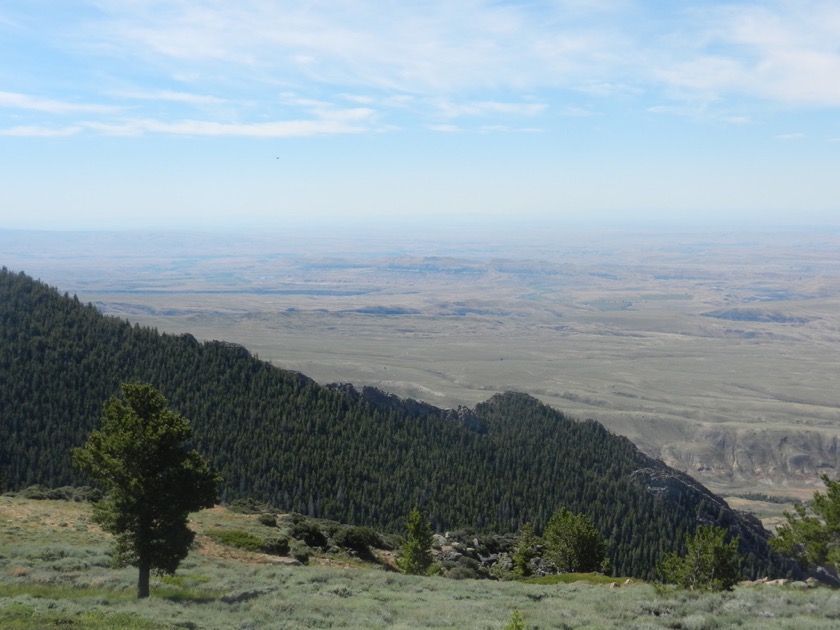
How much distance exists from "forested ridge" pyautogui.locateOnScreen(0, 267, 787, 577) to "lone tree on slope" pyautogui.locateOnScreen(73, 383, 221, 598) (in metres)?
58.6

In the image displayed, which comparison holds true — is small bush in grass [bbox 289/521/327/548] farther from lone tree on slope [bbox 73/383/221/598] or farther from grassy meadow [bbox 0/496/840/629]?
lone tree on slope [bbox 73/383/221/598]

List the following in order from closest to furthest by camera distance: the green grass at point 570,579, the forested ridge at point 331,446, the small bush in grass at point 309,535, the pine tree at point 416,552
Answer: the green grass at point 570,579 → the pine tree at point 416,552 → the small bush in grass at point 309,535 → the forested ridge at point 331,446

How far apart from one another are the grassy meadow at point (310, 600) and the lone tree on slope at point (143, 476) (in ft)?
6.57

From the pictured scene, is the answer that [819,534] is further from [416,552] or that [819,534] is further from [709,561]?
[416,552]

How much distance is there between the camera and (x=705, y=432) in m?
199

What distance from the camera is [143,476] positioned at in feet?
97.9

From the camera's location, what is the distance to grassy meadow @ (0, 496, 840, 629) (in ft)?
81.4

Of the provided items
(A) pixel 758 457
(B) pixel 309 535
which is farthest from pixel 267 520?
(A) pixel 758 457

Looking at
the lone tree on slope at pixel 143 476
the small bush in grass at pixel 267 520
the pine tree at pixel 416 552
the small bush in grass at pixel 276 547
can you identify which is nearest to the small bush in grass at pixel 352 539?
the pine tree at pixel 416 552

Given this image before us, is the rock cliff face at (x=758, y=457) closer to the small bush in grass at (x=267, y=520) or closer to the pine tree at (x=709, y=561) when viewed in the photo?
the pine tree at (x=709, y=561)

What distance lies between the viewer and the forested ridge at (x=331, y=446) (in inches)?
3595

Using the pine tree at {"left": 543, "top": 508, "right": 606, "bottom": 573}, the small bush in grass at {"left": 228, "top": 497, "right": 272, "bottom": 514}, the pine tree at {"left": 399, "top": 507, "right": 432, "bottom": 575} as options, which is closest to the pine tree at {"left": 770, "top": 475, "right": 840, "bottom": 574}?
the pine tree at {"left": 399, "top": 507, "right": 432, "bottom": 575}

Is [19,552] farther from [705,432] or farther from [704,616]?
[705,432]

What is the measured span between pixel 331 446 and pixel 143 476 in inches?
2899
